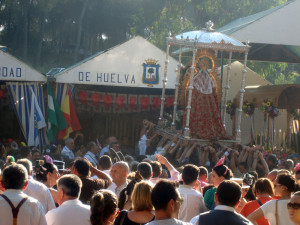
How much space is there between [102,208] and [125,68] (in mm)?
12331

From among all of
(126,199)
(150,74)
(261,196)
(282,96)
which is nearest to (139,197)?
(126,199)

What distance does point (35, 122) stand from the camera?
1575 centimetres

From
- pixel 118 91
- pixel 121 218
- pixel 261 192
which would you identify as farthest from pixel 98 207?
pixel 118 91

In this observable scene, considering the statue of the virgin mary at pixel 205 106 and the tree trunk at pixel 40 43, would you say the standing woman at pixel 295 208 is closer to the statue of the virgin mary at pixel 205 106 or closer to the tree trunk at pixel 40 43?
the statue of the virgin mary at pixel 205 106

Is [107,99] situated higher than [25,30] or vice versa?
[25,30]

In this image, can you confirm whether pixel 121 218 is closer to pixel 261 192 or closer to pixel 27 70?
pixel 261 192

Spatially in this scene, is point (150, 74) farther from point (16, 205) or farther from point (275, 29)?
point (16, 205)

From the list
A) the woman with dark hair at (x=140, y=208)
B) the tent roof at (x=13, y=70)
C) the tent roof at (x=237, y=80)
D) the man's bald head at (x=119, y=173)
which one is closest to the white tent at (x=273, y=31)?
the tent roof at (x=237, y=80)

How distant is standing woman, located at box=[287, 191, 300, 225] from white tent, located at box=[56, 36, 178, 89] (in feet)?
38.5

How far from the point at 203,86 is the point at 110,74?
3233 mm

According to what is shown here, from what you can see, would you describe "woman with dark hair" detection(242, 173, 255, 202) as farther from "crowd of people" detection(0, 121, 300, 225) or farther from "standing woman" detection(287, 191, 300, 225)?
"standing woman" detection(287, 191, 300, 225)

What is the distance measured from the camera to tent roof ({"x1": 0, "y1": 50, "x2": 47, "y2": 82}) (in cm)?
1524

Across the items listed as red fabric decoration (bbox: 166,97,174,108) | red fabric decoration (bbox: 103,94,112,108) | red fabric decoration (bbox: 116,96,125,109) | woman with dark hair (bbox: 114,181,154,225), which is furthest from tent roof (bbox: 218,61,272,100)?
woman with dark hair (bbox: 114,181,154,225)

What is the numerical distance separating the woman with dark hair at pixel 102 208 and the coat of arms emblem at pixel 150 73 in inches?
489
